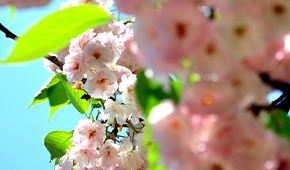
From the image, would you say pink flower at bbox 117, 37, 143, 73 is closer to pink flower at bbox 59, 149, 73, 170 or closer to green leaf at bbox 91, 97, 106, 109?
green leaf at bbox 91, 97, 106, 109

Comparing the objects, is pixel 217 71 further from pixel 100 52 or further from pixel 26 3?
pixel 100 52

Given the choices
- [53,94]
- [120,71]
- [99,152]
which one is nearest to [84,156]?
[99,152]

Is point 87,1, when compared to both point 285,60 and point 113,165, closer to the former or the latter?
point 113,165

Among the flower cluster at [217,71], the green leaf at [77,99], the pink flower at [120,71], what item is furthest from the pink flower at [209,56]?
the green leaf at [77,99]

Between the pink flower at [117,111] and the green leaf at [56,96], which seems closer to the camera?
the pink flower at [117,111]

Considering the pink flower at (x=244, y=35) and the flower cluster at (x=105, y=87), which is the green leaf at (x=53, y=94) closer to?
the flower cluster at (x=105, y=87)
